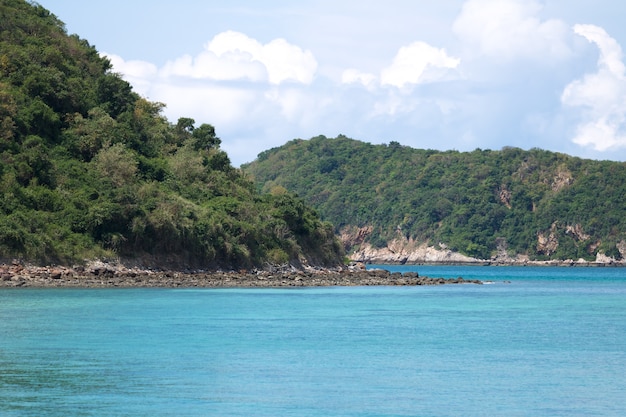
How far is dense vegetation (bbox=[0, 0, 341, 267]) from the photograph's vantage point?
3034 inches

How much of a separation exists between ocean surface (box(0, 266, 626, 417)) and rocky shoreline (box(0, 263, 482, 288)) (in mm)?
6598

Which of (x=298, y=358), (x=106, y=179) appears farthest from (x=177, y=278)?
(x=298, y=358)

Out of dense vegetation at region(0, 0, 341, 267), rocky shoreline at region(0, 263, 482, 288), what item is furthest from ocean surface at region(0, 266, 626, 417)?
dense vegetation at region(0, 0, 341, 267)

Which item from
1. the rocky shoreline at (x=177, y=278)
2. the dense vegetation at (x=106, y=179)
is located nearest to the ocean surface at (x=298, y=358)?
the rocky shoreline at (x=177, y=278)

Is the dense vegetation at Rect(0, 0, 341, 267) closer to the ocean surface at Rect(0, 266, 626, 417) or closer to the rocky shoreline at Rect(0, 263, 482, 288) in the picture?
the rocky shoreline at Rect(0, 263, 482, 288)

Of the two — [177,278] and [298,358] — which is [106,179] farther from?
[298,358]

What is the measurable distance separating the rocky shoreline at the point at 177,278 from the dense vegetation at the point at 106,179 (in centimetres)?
138

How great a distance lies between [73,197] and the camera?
263 feet

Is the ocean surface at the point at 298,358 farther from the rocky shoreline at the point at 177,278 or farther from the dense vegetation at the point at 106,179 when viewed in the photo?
the dense vegetation at the point at 106,179

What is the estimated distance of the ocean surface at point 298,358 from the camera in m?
25.8

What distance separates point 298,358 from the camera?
3472cm

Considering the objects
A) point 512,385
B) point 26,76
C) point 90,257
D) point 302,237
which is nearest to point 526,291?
A: point 302,237

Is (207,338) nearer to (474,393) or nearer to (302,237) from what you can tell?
(474,393)

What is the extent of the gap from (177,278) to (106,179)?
11.0 metres
